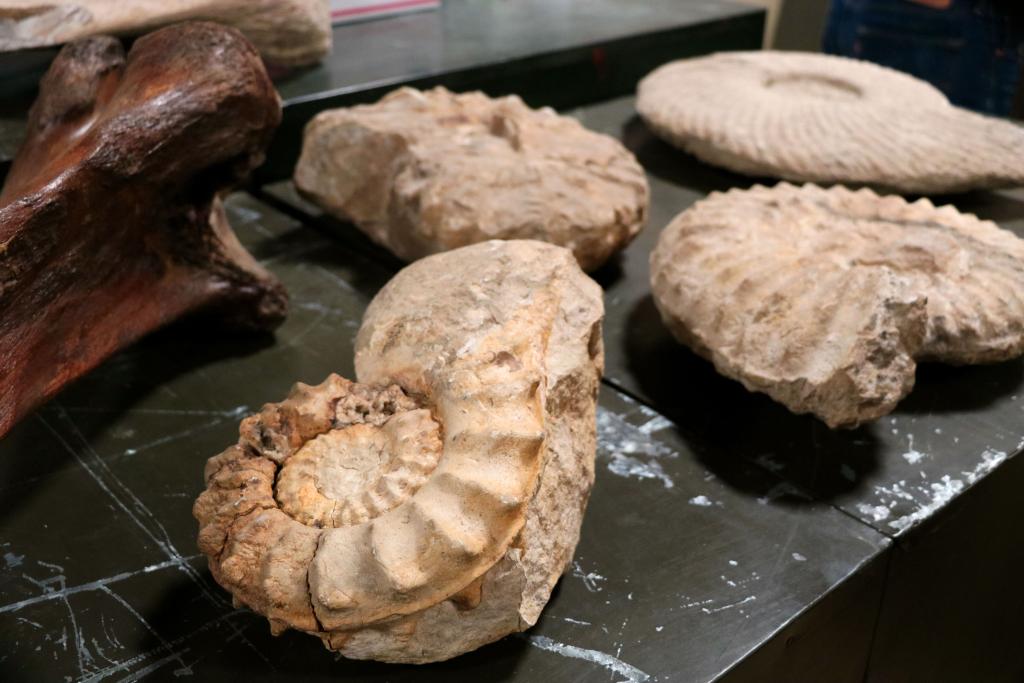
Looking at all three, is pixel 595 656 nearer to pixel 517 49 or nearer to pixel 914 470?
pixel 914 470

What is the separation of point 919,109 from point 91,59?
6.23 ft

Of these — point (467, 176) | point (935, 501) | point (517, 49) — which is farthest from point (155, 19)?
point (935, 501)

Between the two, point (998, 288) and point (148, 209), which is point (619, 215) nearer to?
point (998, 288)

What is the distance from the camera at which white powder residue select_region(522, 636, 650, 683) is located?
1044 millimetres

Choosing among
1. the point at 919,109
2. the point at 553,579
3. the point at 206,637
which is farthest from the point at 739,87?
the point at 206,637

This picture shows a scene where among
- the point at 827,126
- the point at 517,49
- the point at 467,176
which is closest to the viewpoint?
the point at 467,176

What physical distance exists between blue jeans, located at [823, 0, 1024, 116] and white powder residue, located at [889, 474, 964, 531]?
2.12 m

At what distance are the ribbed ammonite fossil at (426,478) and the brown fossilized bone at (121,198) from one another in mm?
405

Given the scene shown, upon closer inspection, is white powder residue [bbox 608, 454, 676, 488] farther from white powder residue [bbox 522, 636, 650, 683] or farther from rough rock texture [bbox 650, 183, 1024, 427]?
white powder residue [bbox 522, 636, 650, 683]

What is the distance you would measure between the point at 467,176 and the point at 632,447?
26.1 inches

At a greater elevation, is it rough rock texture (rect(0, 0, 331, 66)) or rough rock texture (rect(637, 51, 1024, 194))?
rough rock texture (rect(0, 0, 331, 66))

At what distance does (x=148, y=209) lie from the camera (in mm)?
1441

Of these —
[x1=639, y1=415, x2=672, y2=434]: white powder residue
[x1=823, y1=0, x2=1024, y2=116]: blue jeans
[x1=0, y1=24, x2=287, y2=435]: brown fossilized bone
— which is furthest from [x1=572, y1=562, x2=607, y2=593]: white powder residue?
[x1=823, y1=0, x2=1024, y2=116]: blue jeans

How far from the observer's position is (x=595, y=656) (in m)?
1.07
